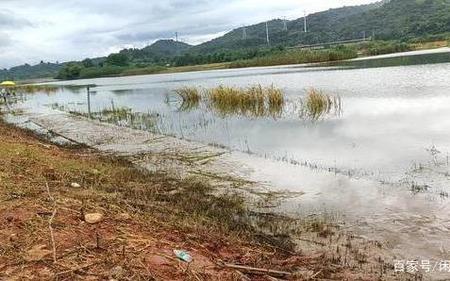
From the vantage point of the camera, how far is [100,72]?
149000 millimetres

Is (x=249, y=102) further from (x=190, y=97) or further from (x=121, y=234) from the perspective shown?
(x=121, y=234)

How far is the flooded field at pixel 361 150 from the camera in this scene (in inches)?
375

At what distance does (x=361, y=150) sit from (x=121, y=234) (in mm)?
11196

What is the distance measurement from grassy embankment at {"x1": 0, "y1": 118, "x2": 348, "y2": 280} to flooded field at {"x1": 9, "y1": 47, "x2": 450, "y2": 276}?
1.65m

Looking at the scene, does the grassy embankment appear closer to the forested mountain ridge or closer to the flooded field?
the flooded field

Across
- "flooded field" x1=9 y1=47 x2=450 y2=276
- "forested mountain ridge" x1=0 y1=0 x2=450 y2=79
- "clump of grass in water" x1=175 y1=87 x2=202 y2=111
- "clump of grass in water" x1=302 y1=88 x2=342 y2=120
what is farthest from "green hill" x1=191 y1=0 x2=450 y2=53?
"clump of grass in water" x1=302 y1=88 x2=342 y2=120

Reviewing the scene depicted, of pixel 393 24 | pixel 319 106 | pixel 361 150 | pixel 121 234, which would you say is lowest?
pixel 361 150

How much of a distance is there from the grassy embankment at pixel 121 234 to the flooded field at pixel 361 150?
1647mm

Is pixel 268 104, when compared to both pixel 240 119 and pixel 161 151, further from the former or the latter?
pixel 161 151

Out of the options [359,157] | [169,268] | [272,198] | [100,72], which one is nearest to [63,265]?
[169,268]

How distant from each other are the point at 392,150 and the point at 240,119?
1168 centimetres

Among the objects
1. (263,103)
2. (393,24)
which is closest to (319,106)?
(263,103)

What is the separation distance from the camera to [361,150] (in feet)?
54.5

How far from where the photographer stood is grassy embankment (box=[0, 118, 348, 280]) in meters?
6.02
